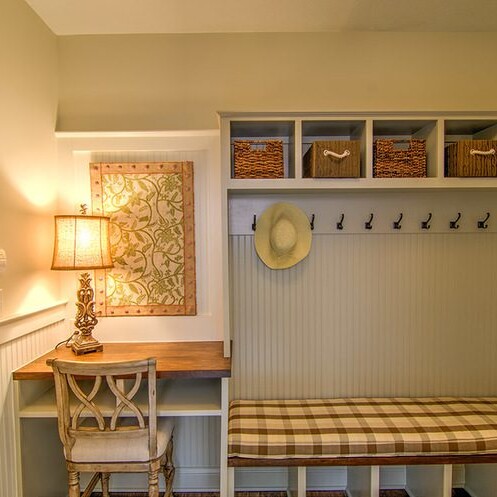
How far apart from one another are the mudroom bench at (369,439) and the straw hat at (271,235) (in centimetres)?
81

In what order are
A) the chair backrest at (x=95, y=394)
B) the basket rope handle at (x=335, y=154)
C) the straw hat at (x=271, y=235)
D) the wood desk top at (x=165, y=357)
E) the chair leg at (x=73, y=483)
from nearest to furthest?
the chair backrest at (x=95, y=394), the chair leg at (x=73, y=483), the wood desk top at (x=165, y=357), the basket rope handle at (x=335, y=154), the straw hat at (x=271, y=235)

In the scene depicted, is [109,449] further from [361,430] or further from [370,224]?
[370,224]

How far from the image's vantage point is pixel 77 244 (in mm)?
1746

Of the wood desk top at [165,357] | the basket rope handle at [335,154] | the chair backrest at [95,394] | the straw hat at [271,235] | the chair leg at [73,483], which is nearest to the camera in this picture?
the chair backrest at [95,394]

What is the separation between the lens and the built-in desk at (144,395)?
1578 mm

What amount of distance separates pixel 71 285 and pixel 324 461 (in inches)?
64.4

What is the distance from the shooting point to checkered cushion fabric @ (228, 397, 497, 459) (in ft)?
5.25

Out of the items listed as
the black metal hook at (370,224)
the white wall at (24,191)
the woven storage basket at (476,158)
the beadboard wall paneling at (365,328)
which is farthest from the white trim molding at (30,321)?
the woven storage basket at (476,158)

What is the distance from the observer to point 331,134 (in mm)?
2031

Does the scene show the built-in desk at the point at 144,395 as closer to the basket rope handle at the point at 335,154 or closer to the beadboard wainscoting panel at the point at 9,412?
the beadboard wainscoting panel at the point at 9,412

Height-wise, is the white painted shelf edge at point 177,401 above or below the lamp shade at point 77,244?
below

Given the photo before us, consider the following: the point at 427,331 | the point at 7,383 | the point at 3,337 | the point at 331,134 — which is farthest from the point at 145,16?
the point at 427,331

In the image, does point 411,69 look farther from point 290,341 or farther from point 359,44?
point 290,341

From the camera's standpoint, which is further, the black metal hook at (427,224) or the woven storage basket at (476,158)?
the black metal hook at (427,224)
